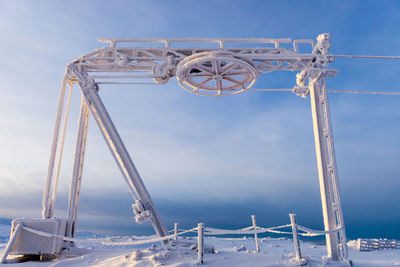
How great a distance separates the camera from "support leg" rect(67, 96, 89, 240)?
11180 millimetres

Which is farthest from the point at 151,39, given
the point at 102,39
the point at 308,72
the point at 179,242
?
the point at 179,242

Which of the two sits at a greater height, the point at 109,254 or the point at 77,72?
the point at 77,72

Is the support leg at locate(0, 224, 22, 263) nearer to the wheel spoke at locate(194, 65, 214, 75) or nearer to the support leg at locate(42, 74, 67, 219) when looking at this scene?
the support leg at locate(42, 74, 67, 219)

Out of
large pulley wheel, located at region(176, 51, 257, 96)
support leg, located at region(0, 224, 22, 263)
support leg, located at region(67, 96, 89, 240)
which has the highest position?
large pulley wheel, located at region(176, 51, 257, 96)

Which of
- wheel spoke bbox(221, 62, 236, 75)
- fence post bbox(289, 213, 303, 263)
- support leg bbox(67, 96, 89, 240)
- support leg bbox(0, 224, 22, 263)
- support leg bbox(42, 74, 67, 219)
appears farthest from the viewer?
support leg bbox(67, 96, 89, 240)

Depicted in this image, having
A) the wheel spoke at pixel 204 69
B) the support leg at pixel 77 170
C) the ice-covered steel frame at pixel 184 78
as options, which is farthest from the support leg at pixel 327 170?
the support leg at pixel 77 170

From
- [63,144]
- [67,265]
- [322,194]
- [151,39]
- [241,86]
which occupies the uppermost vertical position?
[151,39]

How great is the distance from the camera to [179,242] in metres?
9.51

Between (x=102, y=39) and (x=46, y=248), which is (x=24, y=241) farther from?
(x=102, y=39)

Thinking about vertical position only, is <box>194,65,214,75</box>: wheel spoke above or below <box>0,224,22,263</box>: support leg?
above

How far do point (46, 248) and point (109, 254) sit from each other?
238cm

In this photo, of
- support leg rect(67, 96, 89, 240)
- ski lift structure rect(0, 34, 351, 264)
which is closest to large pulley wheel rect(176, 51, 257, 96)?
ski lift structure rect(0, 34, 351, 264)

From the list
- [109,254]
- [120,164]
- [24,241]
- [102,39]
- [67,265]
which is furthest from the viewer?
[102,39]

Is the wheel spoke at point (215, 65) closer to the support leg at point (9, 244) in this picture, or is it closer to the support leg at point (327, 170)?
the support leg at point (327, 170)
